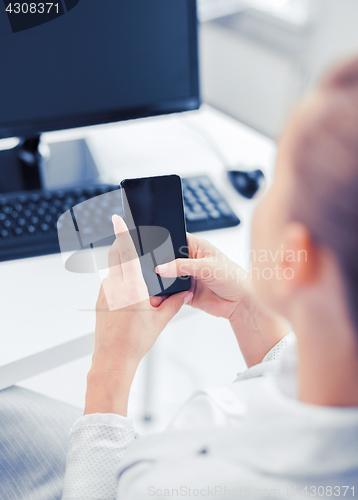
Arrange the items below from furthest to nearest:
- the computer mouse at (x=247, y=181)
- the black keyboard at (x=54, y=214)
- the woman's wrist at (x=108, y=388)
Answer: the computer mouse at (x=247, y=181), the black keyboard at (x=54, y=214), the woman's wrist at (x=108, y=388)

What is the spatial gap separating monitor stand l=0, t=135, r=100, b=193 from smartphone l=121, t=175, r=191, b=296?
0.76 feet

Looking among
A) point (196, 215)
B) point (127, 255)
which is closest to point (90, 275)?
point (127, 255)

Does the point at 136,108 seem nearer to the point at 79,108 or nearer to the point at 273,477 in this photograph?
the point at 79,108

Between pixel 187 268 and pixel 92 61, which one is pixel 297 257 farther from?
pixel 92 61

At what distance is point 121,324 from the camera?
1.86 feet

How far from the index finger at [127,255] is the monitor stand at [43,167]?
0.75ft

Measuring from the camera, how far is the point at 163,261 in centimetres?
59

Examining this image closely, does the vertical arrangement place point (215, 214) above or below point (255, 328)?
above

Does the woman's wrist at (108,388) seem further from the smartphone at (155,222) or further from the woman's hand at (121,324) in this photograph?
the smartphone at (155,222)

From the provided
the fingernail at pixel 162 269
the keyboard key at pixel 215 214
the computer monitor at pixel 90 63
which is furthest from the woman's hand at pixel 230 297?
the computer monitor at pixel 90 63

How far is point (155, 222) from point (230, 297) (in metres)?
0.16

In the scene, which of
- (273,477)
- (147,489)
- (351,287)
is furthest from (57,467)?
(351,287)

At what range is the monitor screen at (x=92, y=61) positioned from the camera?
68cm

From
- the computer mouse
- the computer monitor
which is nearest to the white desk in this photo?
the computer mouse
